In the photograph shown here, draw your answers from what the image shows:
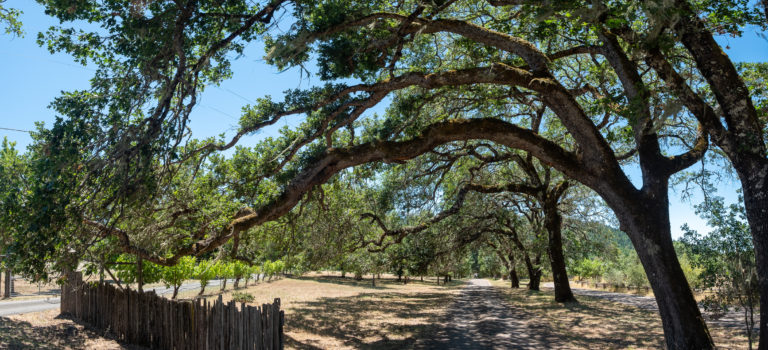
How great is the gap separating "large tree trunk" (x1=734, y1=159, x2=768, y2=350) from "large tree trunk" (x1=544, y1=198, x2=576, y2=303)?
1070cm

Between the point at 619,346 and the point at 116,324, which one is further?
the point at 116,324

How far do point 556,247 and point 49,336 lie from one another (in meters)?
16.1

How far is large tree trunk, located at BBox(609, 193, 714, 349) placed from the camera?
538 cm

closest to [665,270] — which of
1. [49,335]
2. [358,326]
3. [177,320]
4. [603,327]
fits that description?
[603,327]

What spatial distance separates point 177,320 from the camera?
831 cm

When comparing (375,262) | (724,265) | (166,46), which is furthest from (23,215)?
(375,262)

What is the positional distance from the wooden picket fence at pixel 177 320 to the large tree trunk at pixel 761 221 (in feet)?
21.8

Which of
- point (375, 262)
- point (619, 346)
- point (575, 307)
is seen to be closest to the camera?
point (619, 346)

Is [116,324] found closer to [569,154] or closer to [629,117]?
[569,154]

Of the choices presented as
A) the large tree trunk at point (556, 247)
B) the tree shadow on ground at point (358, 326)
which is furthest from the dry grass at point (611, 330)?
the tree shadow on ground at point (358, 326)

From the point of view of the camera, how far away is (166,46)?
5320 millimetres

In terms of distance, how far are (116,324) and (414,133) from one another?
861cm

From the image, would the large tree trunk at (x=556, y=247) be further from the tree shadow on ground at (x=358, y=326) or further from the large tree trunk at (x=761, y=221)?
the large tree trunk at (x=761, y=221)

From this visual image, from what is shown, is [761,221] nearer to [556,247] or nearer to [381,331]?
[381,331]
